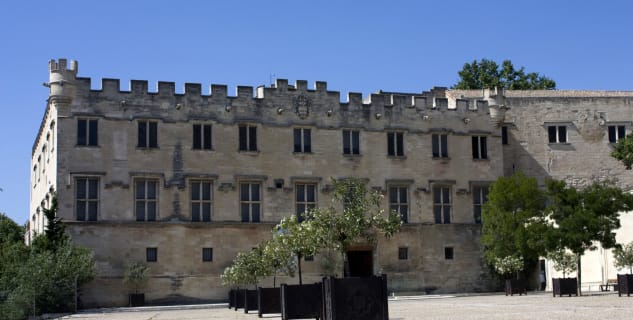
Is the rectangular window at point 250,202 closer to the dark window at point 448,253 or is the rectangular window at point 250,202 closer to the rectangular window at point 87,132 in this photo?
the rectangular window at point 87,132

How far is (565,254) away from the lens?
37406 mm

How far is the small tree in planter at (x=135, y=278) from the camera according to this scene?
126 ft

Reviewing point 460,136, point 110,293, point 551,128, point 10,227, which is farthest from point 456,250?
point 10,227

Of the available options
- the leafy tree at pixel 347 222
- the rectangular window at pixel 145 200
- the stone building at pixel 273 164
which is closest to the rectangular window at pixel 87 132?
the stone building at pixel 273 164

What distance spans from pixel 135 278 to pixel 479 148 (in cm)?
1908

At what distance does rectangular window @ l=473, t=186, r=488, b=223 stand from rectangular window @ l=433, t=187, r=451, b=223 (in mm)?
1515

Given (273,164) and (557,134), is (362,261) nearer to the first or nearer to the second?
(273,164)

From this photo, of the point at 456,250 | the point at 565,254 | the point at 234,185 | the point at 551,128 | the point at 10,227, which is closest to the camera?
the point at 565,254

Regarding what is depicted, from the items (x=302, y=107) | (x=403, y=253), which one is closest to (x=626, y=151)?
(x=403, y=253)

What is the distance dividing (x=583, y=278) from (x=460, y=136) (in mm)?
9431

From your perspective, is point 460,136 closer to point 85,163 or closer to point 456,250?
point 456,250

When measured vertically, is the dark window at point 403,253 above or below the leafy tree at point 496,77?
below

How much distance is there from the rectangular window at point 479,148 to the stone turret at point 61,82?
20.4 meters

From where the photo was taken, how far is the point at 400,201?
44.7 meters
